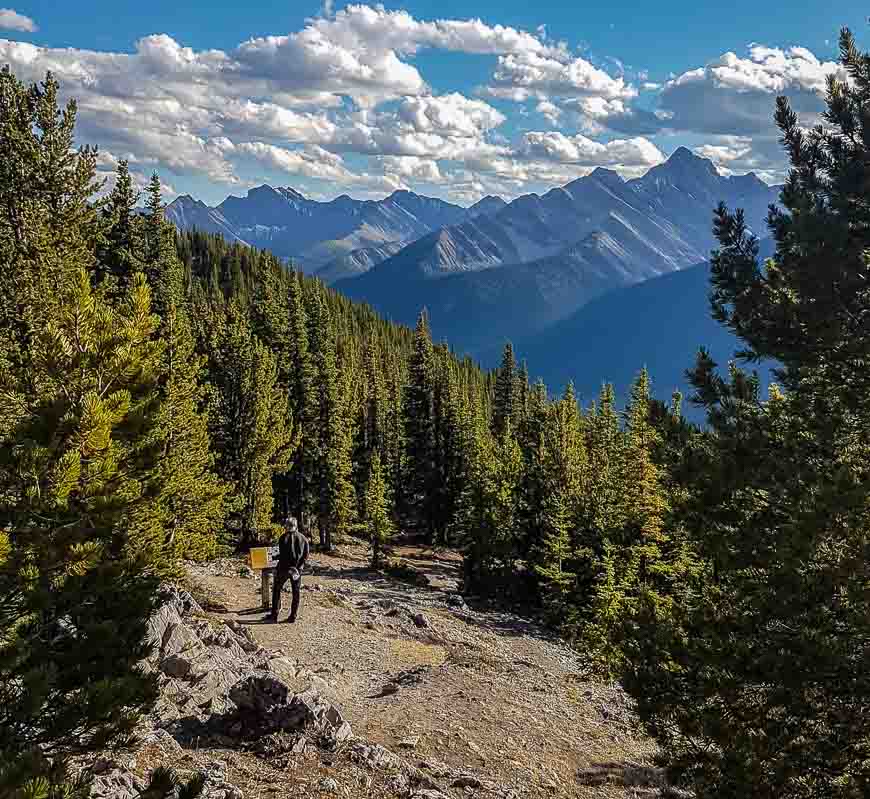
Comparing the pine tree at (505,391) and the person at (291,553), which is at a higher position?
the pine tree at (505,391)

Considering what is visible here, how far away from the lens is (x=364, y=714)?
14305mm

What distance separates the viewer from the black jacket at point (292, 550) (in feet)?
58.2

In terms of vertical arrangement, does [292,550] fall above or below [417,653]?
above

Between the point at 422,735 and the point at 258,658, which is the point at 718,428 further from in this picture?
the point at 258,658

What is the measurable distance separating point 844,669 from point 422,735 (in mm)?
8201

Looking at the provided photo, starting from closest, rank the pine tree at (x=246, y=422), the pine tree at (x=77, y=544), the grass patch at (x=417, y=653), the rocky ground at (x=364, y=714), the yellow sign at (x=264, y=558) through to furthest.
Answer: the pine tree at (x=77, y=544) < the rocky ground at (x=364, y=714) < the yellow sign at (x=264, y=558) < the grass patch at (x=417, y=653) < the pine tree at (x=246, y=422)

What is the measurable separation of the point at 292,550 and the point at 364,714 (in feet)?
16.3

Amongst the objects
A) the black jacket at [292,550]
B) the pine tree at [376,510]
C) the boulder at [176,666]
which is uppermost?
the black jacket at [292,550]

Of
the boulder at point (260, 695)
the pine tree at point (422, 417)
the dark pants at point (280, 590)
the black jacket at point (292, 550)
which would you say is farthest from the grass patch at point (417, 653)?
the pine tree at point (422, 417)

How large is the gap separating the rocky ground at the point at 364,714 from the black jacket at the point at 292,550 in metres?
2.10

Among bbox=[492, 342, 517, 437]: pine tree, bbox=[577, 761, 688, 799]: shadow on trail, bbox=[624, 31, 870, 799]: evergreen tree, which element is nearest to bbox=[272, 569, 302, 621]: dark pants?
bbox=[577, 761, 688, 799]: shadow on trail

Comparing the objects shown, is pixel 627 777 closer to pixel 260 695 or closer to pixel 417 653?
pixel 260 695

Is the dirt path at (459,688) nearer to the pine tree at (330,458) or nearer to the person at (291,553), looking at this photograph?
the person at (291,553)

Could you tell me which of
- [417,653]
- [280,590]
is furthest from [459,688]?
[280,590]
